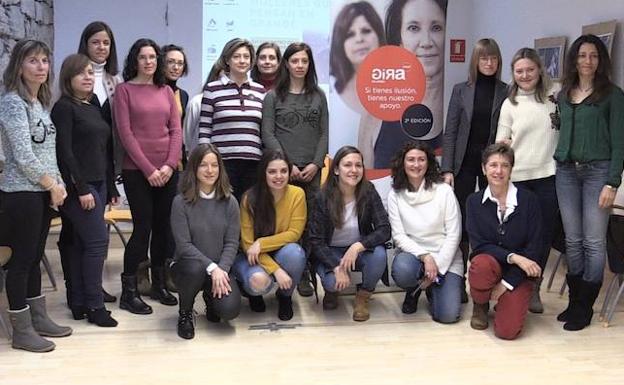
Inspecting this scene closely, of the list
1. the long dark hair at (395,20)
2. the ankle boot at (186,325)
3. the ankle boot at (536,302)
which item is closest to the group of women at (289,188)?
the ankle boot at (186,325)

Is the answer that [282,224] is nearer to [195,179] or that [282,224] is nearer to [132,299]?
[195,179]

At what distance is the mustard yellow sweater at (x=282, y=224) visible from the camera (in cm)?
320

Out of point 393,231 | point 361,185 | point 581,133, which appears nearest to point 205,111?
point 361,185

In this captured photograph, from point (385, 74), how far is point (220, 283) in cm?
172

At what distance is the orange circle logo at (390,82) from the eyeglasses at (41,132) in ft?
6.13

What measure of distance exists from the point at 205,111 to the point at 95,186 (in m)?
0.66

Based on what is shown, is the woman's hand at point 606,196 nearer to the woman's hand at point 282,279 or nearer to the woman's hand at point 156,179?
the woman's hand at point 282,279

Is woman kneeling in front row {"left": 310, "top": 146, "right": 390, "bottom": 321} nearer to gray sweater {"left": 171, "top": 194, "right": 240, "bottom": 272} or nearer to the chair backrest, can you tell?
gray sweater {"left": 171, "top": 194, "right": 240, "bottom": 272}

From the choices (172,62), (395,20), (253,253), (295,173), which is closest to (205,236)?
(253,253)

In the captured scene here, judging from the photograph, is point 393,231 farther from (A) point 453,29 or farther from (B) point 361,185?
(A) point 453,29

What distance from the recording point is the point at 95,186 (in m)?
3.02

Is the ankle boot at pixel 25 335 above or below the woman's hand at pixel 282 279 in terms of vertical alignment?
below

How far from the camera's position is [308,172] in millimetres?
3391

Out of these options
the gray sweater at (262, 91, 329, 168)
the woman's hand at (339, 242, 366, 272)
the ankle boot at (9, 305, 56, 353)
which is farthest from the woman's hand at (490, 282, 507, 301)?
the ankle boot at (9, 305, 56, 353)
